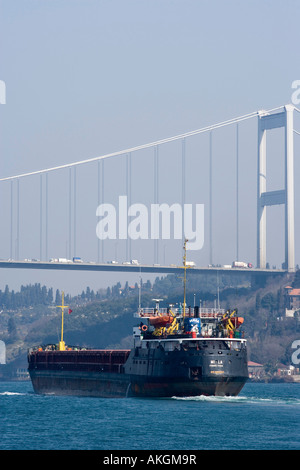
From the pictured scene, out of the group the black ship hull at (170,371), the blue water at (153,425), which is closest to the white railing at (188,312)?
the black ship hull at (170,371)

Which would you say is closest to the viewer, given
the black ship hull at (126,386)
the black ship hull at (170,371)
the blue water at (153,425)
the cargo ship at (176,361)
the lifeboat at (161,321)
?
the blue water at (153,425)

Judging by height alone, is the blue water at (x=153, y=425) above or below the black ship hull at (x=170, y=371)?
below

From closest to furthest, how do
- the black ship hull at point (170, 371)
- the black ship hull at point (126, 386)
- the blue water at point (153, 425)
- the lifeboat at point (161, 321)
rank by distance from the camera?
the blue water at point (153, 425), the black ship hull at point (170, 371), the black ship hull at point (126, 386), the lifeboat at point (161, 321)

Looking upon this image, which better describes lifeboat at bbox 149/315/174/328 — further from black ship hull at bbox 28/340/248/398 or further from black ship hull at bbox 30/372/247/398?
black ship hull at bbox 30/372/247/398

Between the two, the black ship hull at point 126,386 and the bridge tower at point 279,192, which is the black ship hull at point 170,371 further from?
the bridge tower at point 279,192

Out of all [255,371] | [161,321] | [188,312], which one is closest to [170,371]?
[161,321]

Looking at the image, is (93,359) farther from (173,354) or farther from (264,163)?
→ (264,163)

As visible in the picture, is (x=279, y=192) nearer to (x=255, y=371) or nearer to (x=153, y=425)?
(x=255, y=371)

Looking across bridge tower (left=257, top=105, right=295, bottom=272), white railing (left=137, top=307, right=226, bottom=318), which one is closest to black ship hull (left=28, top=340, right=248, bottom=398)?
white railing (left=137, top=307, right=226, bottom=318)
